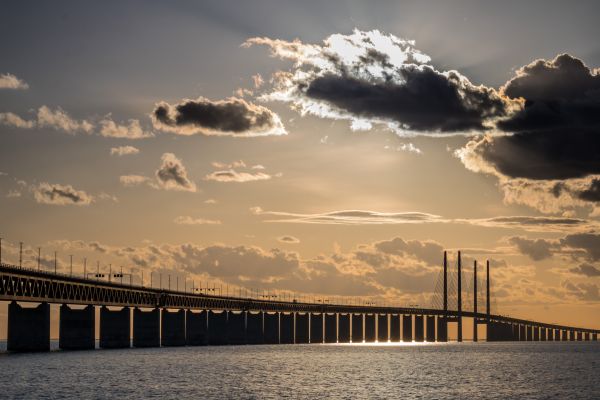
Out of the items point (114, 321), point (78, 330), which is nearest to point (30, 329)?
point (78, 330)

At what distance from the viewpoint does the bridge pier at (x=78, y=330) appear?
17750 centimetres

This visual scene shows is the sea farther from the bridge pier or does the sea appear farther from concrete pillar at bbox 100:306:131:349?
concrete pillar at bbox 100:306:131:349

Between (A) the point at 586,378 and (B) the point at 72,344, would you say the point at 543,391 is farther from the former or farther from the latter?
(B) the point at 72,344

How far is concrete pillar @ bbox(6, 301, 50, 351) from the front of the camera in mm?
154500

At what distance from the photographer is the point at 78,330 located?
180 meters

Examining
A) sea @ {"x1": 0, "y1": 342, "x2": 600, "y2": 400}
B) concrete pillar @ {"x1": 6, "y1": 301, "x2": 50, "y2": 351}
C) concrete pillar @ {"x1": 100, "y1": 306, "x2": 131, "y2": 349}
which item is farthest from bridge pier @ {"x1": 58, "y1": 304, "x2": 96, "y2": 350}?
concrete pillar @ {"x1": 6, "y1": 301, "x2": 50, "y2": 351}

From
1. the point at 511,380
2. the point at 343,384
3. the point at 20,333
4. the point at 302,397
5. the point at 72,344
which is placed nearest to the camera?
the point at 302,397

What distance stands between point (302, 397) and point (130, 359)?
2832 inches

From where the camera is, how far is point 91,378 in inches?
4724

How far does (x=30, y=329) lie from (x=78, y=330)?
23.1 metres

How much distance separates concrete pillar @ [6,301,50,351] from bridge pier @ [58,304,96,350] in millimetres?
17447

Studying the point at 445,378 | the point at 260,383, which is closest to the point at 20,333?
the point at 260,383

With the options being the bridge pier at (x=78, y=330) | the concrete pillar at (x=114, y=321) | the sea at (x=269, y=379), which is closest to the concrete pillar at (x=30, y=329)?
the sea at (x=269, y=379)

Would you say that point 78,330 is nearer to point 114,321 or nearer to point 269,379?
point 114,321
